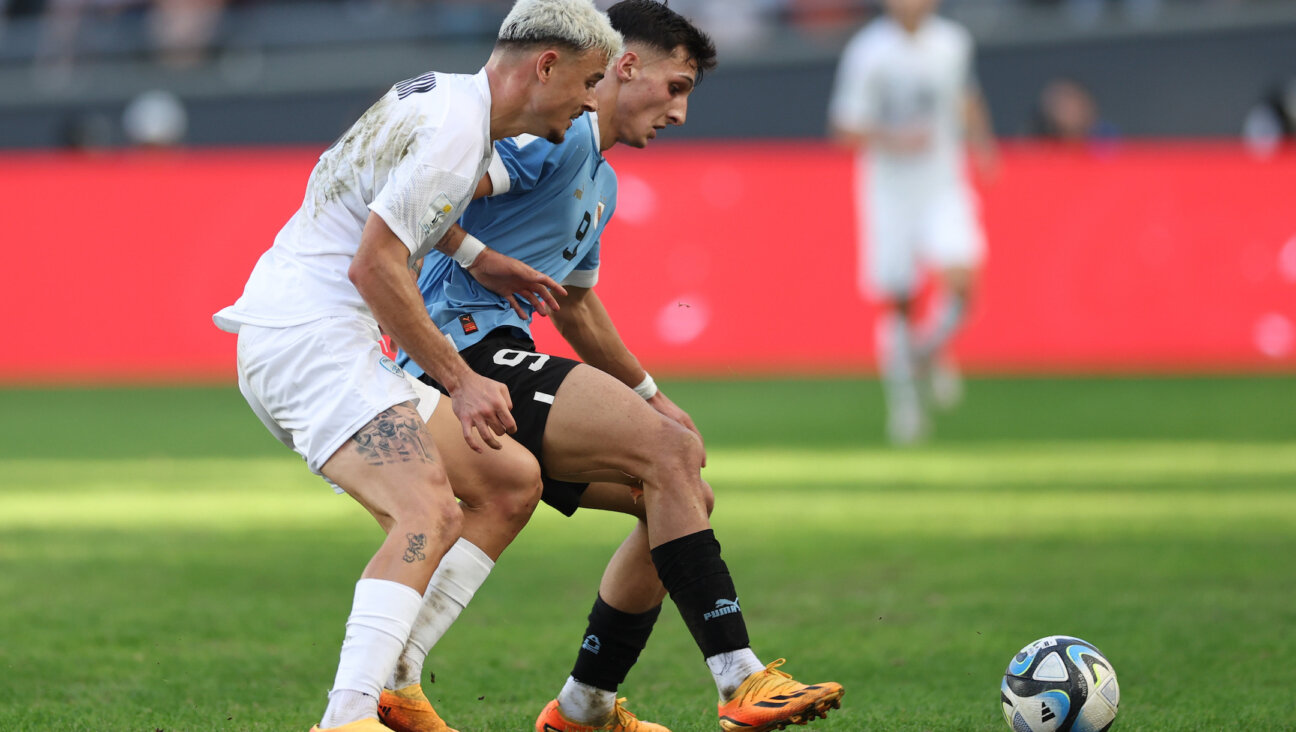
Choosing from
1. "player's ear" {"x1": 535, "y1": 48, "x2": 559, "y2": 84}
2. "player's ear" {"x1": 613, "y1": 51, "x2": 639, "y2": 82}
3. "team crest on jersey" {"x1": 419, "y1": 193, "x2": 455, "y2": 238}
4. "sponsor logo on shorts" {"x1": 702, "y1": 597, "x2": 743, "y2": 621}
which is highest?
"player's ear" {"x1": 535, "y1": 48, "x2": 559, "y2": 84}

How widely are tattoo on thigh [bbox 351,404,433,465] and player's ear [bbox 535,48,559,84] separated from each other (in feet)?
2.84

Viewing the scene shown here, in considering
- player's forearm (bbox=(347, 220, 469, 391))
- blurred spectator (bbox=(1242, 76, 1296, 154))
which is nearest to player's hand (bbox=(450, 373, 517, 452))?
player's forearm (bbox=(347, 220, 469, 391))

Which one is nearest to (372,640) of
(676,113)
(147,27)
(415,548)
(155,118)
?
(415,548)

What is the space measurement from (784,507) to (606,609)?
164 inches

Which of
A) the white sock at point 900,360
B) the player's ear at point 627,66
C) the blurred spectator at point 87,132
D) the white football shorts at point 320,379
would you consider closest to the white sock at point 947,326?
the white sock at point 900,360

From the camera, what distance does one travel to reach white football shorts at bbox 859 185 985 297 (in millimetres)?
12062

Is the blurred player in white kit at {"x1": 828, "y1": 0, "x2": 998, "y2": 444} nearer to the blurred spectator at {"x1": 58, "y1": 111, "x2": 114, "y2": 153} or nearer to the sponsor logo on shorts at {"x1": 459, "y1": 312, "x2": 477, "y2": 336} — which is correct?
the sponsor logo on shorts at {"x1": 459, "y1": 312, "x2": 477, "y2": 336}

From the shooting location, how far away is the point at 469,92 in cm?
392

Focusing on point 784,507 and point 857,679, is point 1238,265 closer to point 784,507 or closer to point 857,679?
point 784,507

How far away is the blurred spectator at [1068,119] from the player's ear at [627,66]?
1393 cm

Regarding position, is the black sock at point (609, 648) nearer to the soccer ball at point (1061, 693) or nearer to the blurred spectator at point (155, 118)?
the soccer ball at point (1061, 693)

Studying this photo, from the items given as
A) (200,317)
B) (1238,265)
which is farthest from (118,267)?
(1238,265)

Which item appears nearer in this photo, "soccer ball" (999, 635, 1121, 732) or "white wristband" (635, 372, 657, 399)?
"soccer ball" (999, 635, 1121, 732)

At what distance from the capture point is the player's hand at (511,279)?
4.25 m
